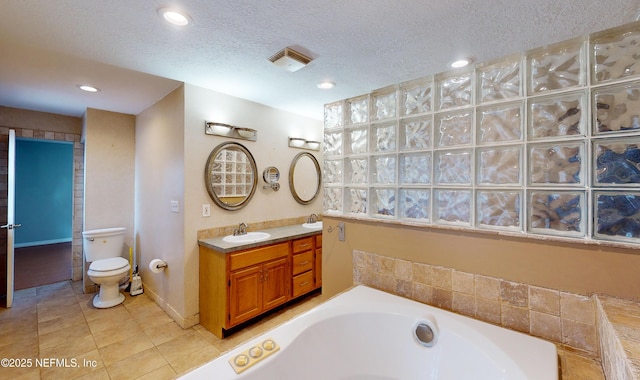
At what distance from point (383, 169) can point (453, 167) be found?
0.44 m

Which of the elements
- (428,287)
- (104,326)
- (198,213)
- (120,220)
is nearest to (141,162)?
(120,220)

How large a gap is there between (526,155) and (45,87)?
13.0 ft

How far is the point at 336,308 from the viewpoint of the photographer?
1500mm

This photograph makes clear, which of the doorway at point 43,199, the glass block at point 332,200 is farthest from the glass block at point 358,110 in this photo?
the doorway at point 43,199

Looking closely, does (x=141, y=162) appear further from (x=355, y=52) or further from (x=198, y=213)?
(x=355, y=52)

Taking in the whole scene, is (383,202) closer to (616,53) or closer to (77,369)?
(616,53)

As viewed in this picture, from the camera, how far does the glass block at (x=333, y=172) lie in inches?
79.3

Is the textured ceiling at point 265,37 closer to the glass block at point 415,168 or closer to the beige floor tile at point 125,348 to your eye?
the glass block at point 415,168

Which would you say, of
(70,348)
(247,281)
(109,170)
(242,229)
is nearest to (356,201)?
(247,281)

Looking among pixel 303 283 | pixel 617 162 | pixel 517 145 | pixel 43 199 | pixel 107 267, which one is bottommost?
pixel 303 283

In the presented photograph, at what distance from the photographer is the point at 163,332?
2.35m

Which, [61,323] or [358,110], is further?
[61,323]

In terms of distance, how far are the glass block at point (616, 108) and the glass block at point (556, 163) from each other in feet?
0.37

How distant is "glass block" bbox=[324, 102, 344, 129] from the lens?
2.02 meters
